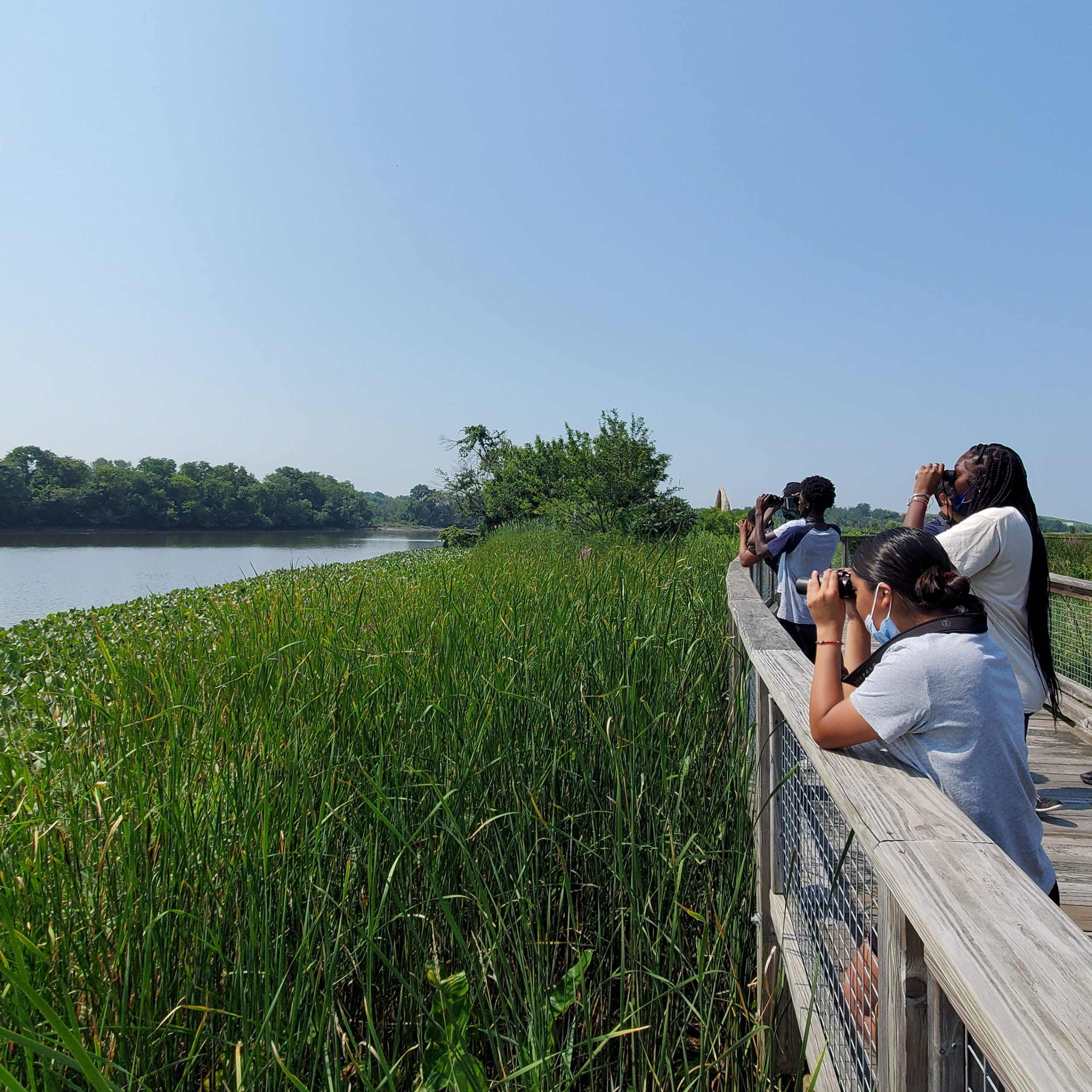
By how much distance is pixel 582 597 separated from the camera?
3.30 meters

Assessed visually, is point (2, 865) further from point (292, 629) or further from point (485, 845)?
point (292, 629)

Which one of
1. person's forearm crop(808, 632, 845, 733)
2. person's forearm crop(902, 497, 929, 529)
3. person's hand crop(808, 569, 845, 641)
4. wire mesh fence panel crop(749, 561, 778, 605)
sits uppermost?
person's forearm crop(902, 497, 929, 529)

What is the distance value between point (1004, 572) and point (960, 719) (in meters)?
1.31

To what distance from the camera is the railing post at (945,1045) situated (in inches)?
28.5

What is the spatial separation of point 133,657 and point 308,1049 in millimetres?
2167

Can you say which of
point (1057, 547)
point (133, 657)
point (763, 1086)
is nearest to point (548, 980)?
point (763, 1086)

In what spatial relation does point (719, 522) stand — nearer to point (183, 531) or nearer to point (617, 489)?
point (617, 489)

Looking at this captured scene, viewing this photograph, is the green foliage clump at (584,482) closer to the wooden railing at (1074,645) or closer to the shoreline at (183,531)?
the wooden railing at (1074,645)

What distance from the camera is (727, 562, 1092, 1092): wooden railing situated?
0.54 meters

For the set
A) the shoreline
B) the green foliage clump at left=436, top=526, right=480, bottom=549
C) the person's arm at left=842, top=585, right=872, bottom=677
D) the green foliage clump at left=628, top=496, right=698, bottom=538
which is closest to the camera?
the person's arm at left=842, top=585, right=872, bottom=677

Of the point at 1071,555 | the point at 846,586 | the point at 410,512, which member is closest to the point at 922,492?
the point at 846,586

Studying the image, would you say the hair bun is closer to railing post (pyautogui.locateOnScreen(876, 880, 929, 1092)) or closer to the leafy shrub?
railing post (pyautogui.locateOnScreen(876, 880, 929, 1092))

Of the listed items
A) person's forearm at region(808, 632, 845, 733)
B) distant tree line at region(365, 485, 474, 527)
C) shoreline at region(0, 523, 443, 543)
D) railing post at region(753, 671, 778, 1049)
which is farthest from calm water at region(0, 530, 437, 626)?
distant tree line at region(365, 485, 474, 527)

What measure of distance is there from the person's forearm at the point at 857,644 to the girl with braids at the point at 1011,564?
80 cm
